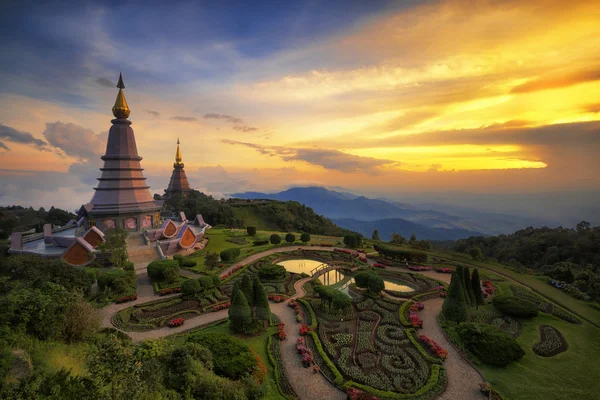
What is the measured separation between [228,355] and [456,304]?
14.0 meters

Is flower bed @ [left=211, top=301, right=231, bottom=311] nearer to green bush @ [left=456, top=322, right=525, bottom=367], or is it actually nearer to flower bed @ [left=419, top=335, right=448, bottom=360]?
flower bed @ [left=419, top=335, right=448, bottom=360]

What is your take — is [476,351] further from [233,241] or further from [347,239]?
[233,241]

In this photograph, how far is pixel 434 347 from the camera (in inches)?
585

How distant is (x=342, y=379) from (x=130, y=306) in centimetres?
1564

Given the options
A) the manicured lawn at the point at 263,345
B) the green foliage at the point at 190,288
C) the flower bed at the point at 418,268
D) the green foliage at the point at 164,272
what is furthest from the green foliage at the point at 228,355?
the flower bed at the point at 418,268

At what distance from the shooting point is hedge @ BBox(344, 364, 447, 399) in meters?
11.8

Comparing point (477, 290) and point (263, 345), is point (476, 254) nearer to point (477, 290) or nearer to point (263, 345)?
point (477, 290)

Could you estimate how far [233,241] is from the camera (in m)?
39.3

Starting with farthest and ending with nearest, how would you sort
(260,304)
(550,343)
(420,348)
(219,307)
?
(219,307) < (260,304) < (550,343) < (420,348)

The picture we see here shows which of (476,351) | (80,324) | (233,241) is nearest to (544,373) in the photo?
(476,351)

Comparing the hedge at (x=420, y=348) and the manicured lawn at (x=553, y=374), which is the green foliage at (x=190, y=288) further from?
the manicured lawn at (x=553, y=374)

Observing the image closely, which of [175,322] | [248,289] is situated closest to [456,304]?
[248,289]

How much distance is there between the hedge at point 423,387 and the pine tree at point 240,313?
6515mm

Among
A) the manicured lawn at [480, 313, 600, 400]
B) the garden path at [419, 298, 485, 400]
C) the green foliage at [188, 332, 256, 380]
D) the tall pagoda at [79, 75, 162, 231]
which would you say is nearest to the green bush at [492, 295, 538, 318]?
the manicured lawn at [480, 313, 600, 400]
